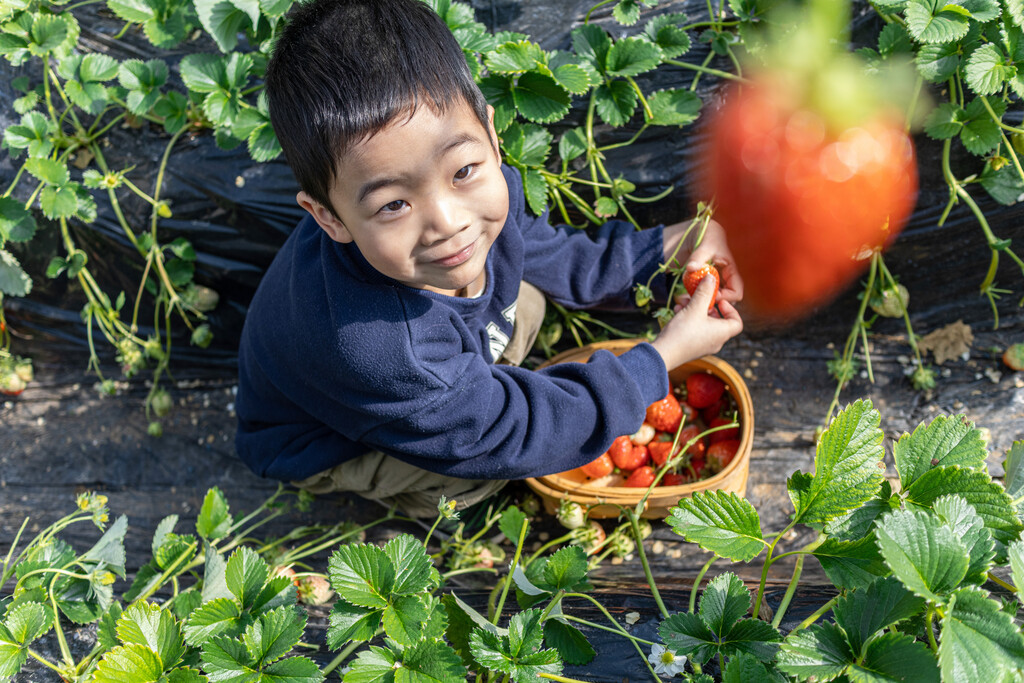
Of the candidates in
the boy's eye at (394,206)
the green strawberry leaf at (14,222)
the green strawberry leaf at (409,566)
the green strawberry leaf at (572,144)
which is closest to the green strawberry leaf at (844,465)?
the green strawberry leaf at (409,566)

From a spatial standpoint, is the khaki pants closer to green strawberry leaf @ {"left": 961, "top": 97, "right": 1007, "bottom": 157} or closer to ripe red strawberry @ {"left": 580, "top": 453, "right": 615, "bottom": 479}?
ripe red strawberry @ {"left": 580, "top": 453, "right": 615, "bottom": 479}

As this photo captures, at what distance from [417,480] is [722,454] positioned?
531 mm

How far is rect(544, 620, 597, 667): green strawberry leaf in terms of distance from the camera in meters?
0.86

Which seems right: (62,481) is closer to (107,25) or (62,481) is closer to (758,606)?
(107,25)

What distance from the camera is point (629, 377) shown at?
1145 mm

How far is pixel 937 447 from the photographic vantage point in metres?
0.74

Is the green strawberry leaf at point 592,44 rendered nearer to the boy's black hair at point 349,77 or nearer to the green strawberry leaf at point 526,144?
the green strawberry leaf at point 526,144

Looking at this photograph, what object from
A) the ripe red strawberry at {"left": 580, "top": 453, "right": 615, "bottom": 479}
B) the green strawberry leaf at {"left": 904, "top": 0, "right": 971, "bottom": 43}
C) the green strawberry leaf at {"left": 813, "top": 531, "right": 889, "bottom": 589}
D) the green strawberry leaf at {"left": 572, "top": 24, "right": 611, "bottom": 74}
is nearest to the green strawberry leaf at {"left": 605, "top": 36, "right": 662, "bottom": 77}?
the green strawberry leaf at {"left": 572, "top": 24, "right": 611, "bottom": 74}

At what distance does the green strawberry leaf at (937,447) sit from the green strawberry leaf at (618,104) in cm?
70

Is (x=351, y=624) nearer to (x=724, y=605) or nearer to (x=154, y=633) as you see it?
(x=154, y=633)

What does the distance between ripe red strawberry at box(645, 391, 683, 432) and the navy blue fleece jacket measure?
0.15 meters

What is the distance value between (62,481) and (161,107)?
0.87 meters

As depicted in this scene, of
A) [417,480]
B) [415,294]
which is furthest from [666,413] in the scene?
[415,294]

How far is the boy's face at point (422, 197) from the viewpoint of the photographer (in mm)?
810
